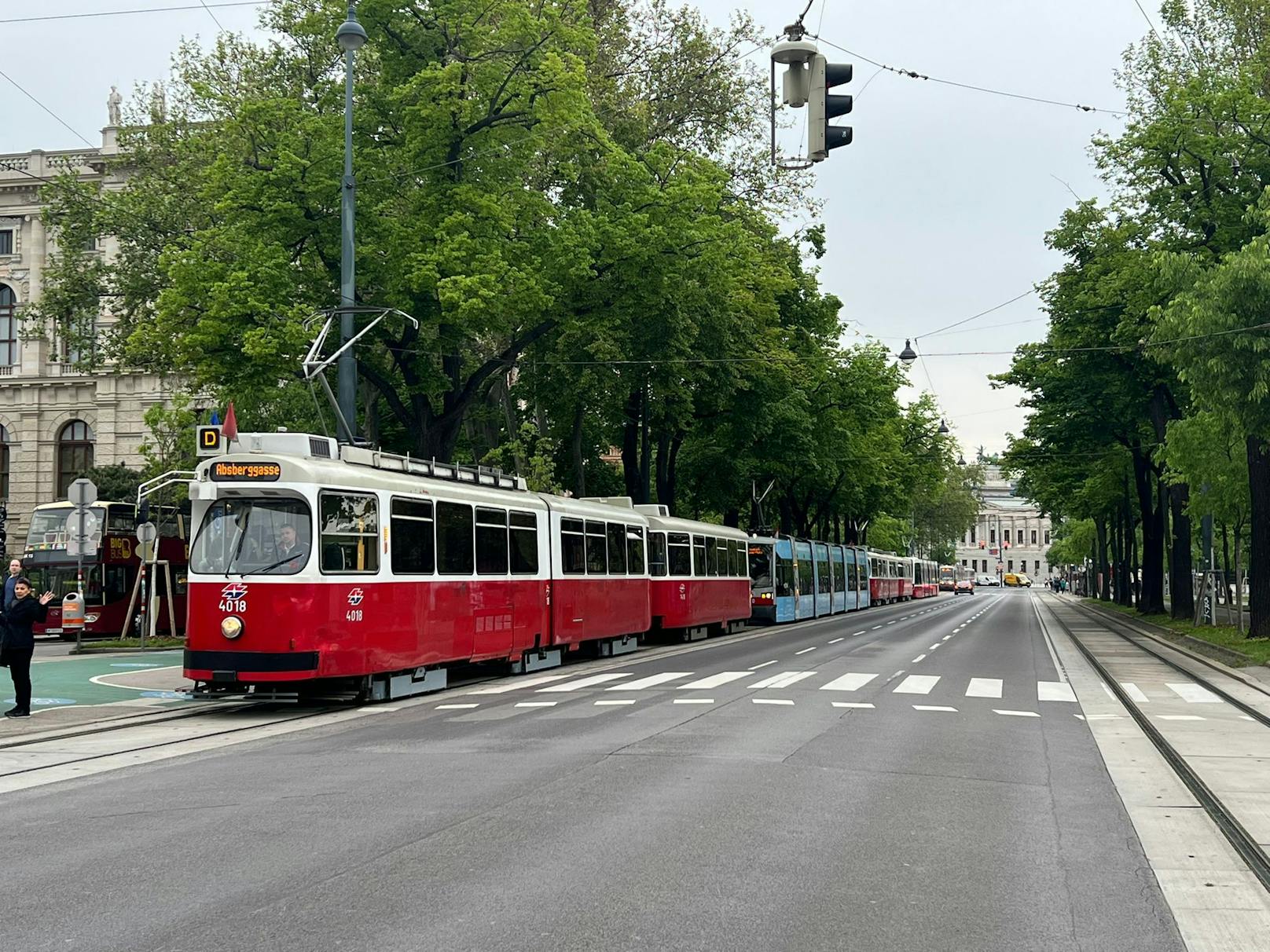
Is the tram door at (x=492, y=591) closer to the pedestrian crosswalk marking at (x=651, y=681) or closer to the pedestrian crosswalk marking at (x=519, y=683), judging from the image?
the pedestrian crosswalk marking at (x=519, y=683)

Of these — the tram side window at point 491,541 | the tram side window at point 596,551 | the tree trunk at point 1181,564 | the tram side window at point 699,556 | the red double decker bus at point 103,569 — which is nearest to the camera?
the tram side window at point 491,541

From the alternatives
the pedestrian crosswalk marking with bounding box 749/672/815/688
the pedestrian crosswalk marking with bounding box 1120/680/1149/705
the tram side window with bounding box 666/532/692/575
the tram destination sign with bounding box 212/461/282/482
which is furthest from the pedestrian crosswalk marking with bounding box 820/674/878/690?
the tram side window with bounding box 666/532/692/575

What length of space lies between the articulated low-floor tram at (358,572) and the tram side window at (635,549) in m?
4.77

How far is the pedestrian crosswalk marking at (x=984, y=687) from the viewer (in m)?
A: 18.3

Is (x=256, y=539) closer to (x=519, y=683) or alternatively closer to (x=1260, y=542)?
(x=519, y=683)

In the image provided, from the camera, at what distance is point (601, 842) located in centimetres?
804

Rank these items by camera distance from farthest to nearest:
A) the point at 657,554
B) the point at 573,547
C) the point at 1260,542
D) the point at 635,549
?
the point at 657,554
the point at 1260,542
the point at 635,549
the point at 573,547

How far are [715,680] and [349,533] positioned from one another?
20.9 feet

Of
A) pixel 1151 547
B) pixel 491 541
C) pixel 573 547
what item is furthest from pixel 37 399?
pixel 491 541

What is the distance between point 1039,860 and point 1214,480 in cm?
3155

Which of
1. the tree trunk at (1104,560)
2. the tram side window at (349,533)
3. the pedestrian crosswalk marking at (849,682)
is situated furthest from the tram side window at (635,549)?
the tree trunk at (1104,560)

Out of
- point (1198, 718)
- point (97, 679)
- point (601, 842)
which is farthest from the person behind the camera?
point (97, 679)

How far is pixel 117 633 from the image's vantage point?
132 ft

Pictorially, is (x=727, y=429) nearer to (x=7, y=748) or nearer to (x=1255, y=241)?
(x=1255, y=241)
